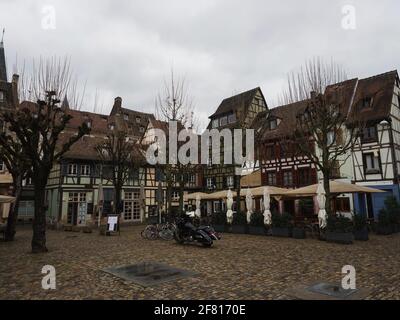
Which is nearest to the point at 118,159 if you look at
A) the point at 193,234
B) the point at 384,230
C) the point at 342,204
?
the point at 193,234

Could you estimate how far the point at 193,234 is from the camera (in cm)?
1314

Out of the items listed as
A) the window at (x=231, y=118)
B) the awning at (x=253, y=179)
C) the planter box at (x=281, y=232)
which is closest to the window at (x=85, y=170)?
the awning at (x=253, y=179)

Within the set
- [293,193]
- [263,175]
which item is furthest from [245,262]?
[263,175]

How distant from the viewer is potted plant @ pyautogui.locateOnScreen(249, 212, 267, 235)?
1730cm

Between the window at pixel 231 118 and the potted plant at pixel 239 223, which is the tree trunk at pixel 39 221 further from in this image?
the window at pixel 231 118

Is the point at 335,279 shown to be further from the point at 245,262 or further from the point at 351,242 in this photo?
the point at 351,242

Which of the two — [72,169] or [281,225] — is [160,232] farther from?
[72,169]

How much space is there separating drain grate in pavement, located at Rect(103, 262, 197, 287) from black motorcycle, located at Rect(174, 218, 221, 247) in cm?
384

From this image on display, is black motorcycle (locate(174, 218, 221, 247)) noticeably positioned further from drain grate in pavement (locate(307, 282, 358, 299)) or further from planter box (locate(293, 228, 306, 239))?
drain grate in pavement (locate(307, 282, 358, 299))

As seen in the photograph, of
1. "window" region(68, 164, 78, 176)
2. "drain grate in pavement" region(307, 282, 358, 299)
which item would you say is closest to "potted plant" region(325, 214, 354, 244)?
"drain grate in pavement" region(307, 282, 358, 299)

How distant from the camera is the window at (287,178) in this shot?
95.3 feet

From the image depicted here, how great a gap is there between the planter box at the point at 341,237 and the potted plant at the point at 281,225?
98.1 inches

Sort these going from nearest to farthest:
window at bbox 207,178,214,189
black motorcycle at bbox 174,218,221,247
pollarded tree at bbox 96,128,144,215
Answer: black motorcycle at bbox 174,218,221,247 → pollarded tree at bbox 96,128,144,215 → window at bbox 207,178,214,189

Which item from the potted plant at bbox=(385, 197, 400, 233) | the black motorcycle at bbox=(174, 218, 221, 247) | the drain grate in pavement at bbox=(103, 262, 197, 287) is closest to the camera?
the drain grate in pavement at bbox=(103, 262, 197, 287)
